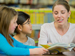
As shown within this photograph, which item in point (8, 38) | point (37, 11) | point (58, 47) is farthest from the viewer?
point (37, 11)

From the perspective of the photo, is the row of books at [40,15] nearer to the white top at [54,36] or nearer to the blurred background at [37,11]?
the blurred background at [37,11]

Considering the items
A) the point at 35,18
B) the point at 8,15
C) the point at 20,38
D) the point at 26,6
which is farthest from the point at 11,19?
the point at 26,6

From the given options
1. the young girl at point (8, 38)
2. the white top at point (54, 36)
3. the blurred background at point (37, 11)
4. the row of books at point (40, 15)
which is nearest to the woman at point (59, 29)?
the white top at point (54, 36)

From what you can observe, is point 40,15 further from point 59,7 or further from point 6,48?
point 6,48

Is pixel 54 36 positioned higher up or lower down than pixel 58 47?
higher up

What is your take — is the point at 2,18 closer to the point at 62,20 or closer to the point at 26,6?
the point at 62,20

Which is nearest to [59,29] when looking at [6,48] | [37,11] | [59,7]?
[59,7]

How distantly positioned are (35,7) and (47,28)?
6.92 feet

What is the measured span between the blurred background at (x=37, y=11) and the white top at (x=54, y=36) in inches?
58.3

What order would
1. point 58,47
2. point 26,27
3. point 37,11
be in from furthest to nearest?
point 37,11 → point 26,27 → point 58,47

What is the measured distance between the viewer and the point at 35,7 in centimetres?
402

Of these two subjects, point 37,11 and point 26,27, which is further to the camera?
point 37,11

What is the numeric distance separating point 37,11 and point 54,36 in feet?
5.74

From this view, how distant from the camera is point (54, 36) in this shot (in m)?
1.95
